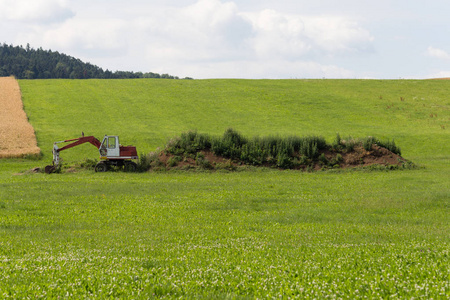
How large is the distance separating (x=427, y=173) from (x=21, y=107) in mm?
57317

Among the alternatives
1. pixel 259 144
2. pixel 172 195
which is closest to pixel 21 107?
pixel 259 144

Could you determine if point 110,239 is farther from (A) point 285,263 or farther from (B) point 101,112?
(B) point 101,112

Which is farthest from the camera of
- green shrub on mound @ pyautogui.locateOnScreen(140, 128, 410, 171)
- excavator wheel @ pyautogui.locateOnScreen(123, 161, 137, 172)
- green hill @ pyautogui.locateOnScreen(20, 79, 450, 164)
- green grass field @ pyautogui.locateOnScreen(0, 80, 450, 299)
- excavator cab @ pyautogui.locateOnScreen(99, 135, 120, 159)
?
green hill @ pyautogui.locateOnScreen(20, 79, 450, 164)

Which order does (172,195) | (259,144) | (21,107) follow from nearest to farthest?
(172,195)
(259,144)
(21,107)

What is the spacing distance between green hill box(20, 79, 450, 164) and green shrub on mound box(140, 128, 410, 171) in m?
9.07

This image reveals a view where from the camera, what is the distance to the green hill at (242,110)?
182ft

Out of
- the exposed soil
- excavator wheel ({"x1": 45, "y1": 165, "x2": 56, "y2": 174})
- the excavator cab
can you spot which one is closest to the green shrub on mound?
the exposed soil

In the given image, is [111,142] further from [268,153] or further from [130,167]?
[268,153]

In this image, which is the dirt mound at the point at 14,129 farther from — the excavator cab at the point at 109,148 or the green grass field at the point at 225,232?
the excavator cab at the point at 109,148

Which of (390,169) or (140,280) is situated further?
(390,169)

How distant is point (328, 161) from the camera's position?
36656mm

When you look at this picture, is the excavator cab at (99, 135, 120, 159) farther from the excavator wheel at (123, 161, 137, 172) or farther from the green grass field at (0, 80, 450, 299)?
the green grass field at (0, 80, 450, 299)

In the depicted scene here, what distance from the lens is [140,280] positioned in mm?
8625

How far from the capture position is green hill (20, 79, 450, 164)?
5561 centimetres
